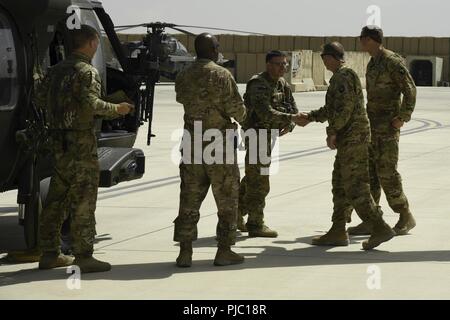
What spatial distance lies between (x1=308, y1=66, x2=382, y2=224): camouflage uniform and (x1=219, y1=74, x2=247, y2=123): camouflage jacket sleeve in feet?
4.20

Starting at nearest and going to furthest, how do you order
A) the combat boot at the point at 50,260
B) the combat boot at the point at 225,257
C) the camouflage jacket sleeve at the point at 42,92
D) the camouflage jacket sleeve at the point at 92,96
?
the camouflage jacket sleeve at the point at 92,96 < the camouflage jacket sleeve at the point at 42,92 < the combat boot at the point at 50,260 < the combat boot at the point at 225,257

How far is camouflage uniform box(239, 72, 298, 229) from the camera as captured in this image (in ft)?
35.1

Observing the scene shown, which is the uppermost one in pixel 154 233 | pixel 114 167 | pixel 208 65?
pixel 208 65

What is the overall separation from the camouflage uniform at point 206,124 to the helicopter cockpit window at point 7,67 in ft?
4.42

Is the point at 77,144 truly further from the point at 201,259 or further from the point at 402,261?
the point at 402,261

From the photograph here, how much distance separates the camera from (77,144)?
8.98 metres

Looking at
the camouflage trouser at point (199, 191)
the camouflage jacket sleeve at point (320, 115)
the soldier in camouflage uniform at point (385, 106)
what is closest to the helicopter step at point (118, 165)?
the camouflage trouser at point (199, 191)

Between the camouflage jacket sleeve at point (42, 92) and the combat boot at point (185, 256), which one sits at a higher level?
the camouflage jacket sleeve at point (42, 92)

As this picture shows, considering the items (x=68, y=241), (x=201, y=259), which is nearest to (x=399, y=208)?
(x=201, y=259)

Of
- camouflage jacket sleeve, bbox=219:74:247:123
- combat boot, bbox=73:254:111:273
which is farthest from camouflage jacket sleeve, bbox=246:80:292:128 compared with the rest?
combat boot, bbox=73:254:111:273

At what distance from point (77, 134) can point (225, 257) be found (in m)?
1.56

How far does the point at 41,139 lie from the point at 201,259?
166cm

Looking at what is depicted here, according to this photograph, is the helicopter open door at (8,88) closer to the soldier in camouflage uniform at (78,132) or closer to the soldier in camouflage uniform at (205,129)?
the soldier in camouflage uniform at (78,132)

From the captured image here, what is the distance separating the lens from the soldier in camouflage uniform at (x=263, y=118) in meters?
10.7
